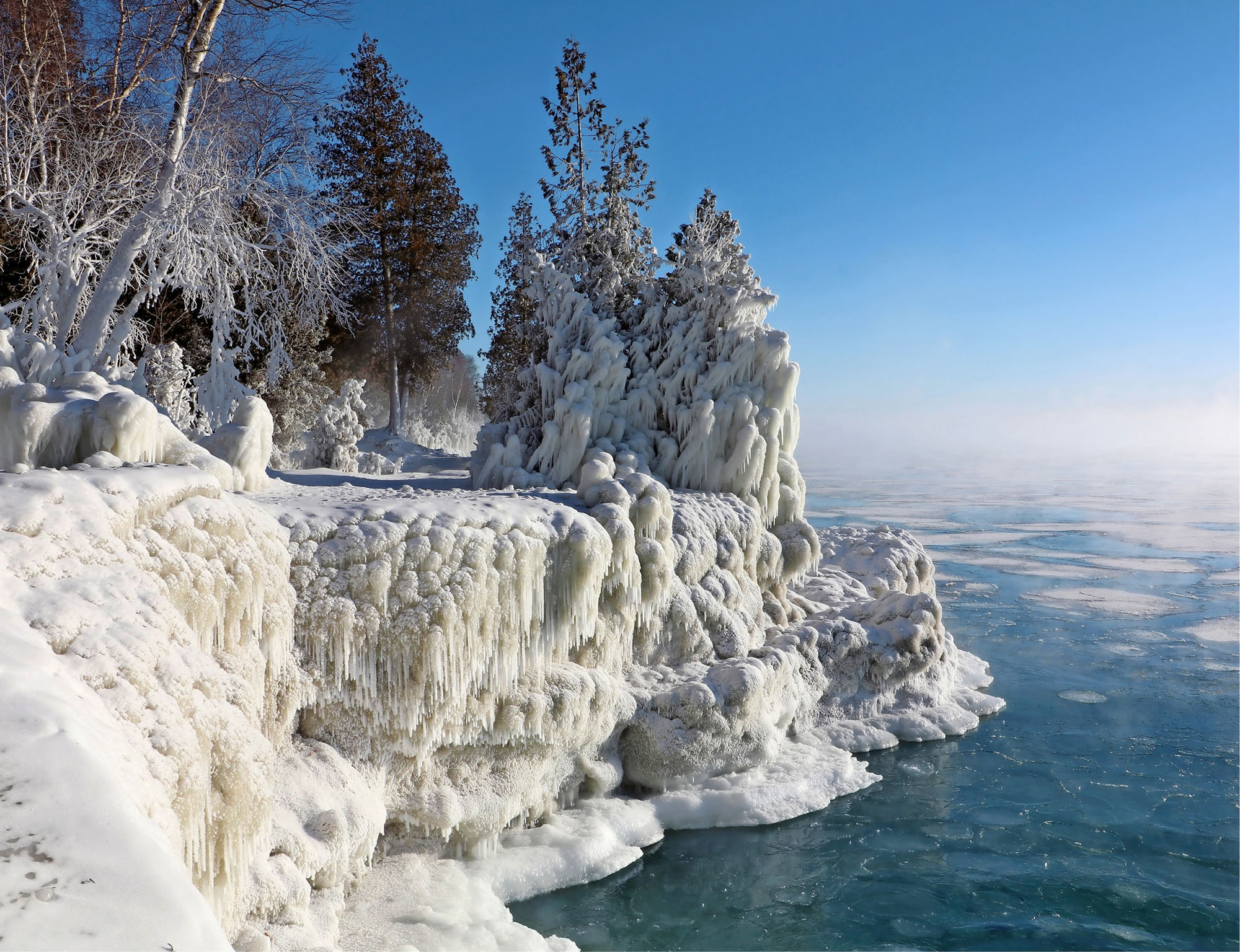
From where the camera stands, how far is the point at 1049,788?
1069cm

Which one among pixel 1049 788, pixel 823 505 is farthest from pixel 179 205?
pixel 823 505

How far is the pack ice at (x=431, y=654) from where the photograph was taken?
313cm

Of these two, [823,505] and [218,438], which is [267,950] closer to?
[218,438]

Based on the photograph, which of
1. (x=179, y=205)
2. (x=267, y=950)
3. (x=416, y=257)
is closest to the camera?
(x=267, y=950)

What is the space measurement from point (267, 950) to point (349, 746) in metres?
2.16

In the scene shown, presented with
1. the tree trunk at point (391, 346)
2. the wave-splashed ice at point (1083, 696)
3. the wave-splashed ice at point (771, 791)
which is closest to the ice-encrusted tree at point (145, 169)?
the tree trunk at point (391, 346)

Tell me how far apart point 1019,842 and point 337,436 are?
41.0 feet

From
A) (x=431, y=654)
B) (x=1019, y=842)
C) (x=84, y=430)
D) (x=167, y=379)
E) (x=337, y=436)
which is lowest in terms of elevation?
(x=1019, y=842)

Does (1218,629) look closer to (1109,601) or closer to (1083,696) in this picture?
(1109,601)

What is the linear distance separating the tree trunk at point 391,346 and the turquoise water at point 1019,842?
606 inches

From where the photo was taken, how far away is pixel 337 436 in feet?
47.5

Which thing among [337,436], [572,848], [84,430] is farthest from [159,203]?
[572,848]

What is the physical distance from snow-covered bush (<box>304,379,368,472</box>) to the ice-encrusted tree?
180 centimetres

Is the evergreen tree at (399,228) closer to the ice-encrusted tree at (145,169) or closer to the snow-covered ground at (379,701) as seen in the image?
the ice-encrusted tree at (145,169)
